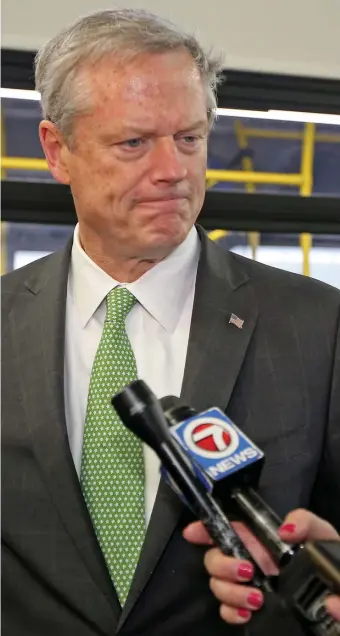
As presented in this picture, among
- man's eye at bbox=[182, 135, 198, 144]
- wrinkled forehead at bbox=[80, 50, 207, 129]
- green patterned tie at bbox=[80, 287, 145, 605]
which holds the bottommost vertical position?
green patterned tie at bbox=[80, 287, 145, 605]

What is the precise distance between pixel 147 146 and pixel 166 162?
44 millimetres

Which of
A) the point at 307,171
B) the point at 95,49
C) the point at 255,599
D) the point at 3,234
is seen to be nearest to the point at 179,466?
the point at 255,599

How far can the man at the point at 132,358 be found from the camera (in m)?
1.10

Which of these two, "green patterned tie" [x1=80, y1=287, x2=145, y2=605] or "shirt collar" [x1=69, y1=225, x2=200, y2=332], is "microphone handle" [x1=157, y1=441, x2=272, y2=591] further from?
"shirt collar" [x1=69, y1=225, x2=200, y2=332]

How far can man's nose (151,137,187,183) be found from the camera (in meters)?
1.11

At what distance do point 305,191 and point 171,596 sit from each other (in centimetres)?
211

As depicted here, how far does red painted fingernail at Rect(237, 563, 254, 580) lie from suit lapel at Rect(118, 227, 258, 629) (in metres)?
0.36

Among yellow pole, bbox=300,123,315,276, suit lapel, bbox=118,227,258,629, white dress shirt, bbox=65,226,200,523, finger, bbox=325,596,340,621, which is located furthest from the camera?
yellow pole, bbox=300,123,315,276

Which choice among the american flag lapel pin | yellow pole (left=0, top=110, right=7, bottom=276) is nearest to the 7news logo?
the american flag lapel pin

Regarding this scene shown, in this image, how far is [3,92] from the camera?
2.13 metres

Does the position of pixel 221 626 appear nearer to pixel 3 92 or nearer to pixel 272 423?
pixel 272 423

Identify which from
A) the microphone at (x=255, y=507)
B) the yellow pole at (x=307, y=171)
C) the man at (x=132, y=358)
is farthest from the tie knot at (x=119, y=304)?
the yellow pole at (x=307, y=171)

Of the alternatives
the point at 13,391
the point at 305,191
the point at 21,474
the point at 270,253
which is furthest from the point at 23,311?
the point at 270,253

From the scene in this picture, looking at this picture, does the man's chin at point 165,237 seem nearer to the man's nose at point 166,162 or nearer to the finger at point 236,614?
the man's nose at point 166,162
